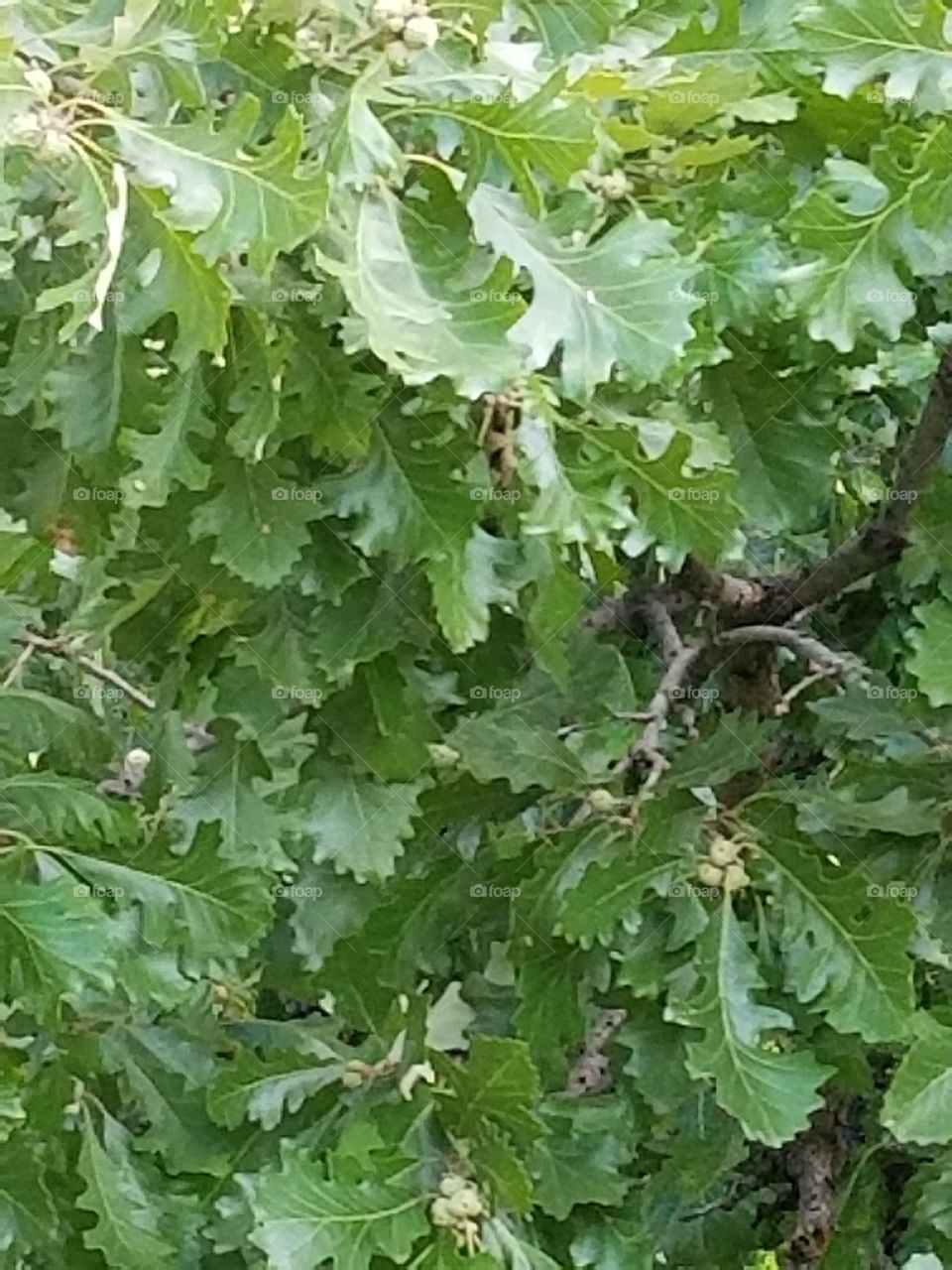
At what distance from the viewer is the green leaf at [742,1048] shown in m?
0.80

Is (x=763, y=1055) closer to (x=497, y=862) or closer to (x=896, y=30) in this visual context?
(x=497, y=862)

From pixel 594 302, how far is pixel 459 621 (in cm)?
14

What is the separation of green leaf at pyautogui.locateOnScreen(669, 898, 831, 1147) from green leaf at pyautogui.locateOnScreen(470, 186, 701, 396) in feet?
1.03

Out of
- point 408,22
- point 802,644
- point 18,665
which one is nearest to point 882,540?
point 802,644

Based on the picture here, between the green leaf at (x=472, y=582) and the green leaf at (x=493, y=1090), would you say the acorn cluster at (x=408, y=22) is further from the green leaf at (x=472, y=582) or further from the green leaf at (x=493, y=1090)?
the green leaf at (x=493, y=1090)

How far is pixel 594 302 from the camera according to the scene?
668mm

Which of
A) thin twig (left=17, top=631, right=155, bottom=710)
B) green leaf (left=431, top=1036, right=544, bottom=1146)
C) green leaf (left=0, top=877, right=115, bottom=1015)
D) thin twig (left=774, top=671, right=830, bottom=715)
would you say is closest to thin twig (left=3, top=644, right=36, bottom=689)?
thin twig (left=17, top=631, right=155, bottom=710)

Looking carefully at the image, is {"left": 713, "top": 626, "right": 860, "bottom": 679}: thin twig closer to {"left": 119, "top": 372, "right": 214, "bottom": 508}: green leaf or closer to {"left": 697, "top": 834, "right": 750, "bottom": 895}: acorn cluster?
{"left": 697, "top": 834, "right": 750, "bottom": 895}: acorn cluster

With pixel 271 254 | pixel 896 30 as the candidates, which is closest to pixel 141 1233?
pixel 271 254

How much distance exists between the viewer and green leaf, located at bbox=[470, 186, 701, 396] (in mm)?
659

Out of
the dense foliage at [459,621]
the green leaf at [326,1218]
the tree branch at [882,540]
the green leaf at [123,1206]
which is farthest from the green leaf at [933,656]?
the green leaf at [123,1206]

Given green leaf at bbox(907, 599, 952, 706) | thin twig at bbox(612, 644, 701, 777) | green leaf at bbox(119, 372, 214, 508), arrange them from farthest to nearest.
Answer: thin twig at bbox(612, 644, 701, 777) → green leaf at bbox(907, 599, 952, 706) → green leaf at bbox(119, 372, 214, 508)

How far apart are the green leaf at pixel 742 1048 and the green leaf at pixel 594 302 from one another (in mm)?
313

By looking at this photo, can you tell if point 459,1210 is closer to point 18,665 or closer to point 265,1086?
point 265,1086
